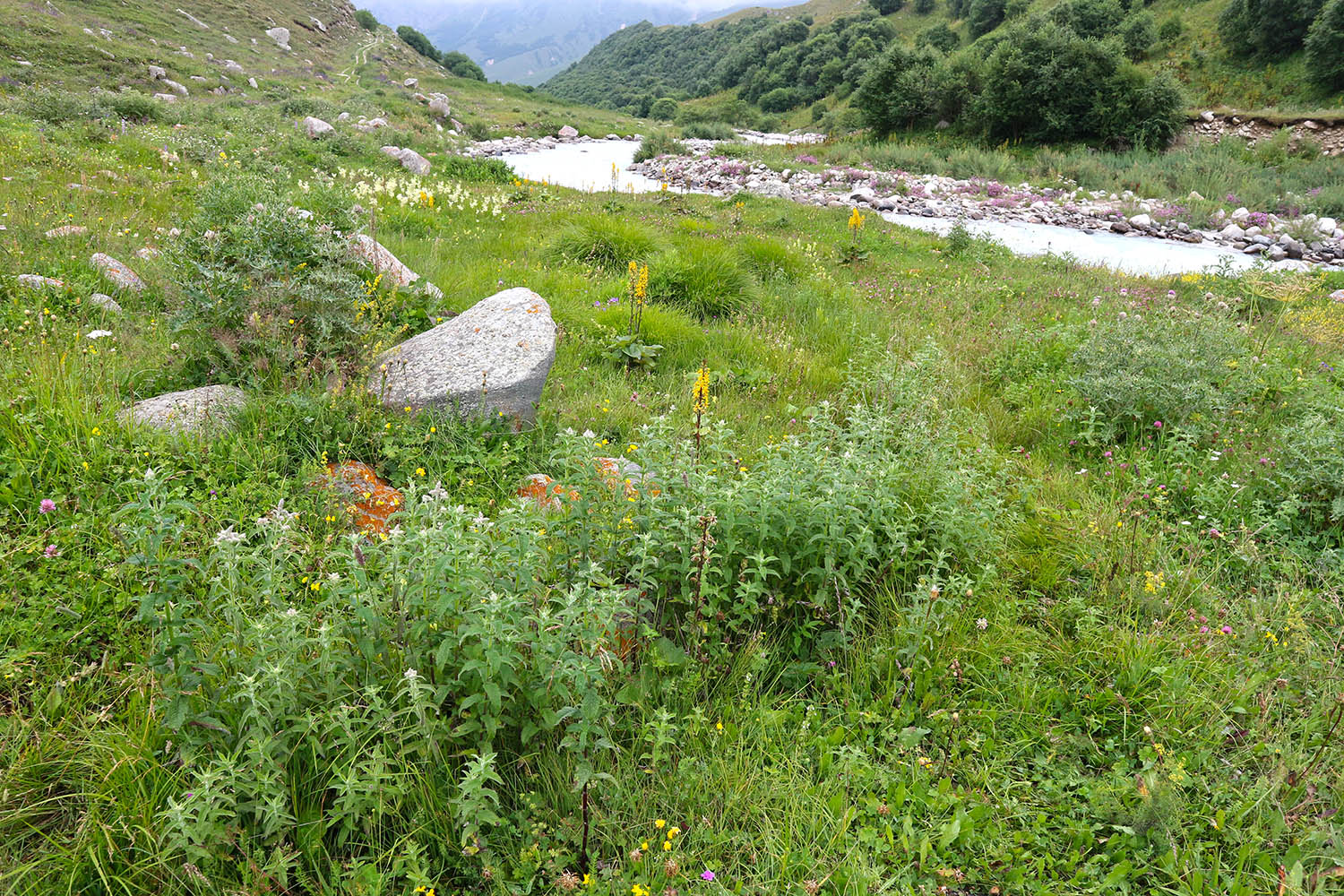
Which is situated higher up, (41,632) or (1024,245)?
(1024,245)

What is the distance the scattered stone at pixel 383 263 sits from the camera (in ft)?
20.8

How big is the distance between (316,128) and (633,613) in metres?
19.9

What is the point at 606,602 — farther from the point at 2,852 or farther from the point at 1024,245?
the point at 1024,245

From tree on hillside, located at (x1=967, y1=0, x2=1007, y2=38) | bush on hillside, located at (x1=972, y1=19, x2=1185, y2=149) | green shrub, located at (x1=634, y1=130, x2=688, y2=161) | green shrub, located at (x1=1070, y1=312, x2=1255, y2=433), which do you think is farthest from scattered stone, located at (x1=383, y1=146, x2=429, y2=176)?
tree on hillside, located at (x1=967, y1=0, x2=1007, y2=38)

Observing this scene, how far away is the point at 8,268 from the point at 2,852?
6025 mm

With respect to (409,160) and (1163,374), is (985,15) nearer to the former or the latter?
(409,160)

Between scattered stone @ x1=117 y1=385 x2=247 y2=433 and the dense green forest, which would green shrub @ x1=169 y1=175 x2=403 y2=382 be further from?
the dense green forest

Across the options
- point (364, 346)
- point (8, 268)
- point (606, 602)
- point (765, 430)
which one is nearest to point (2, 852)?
point (606, 602)

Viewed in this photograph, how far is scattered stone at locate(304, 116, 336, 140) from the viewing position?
1716 centimetres

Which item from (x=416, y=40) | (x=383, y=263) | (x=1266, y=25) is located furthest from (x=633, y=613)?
(x=416, y=40)

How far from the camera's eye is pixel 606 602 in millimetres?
2482

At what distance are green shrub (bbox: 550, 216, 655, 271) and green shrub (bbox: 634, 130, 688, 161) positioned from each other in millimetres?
24845

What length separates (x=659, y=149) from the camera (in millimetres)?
33781

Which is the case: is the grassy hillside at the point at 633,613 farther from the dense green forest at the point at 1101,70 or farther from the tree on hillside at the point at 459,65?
the tree on hillside at the point at 459,65
